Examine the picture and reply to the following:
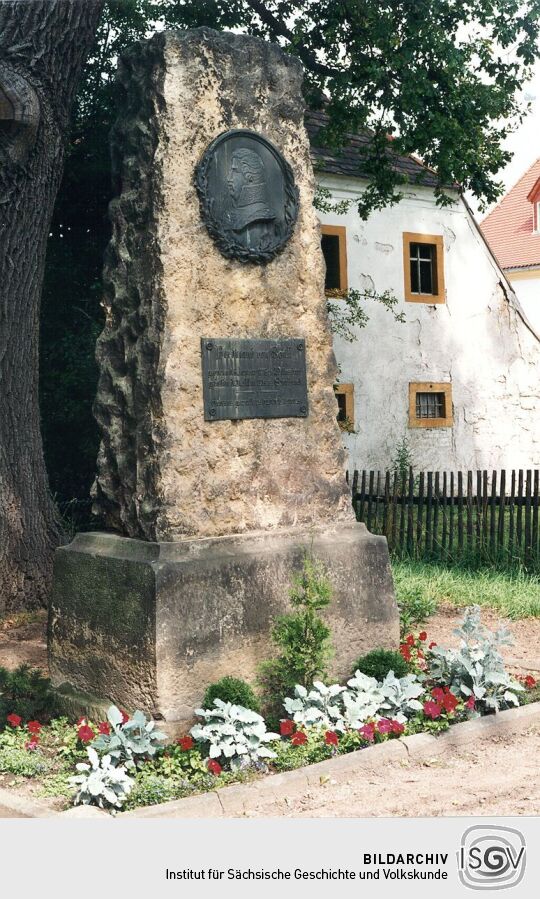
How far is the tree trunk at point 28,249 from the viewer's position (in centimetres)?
A: 859

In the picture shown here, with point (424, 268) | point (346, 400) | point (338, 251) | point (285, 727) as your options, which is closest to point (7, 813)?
point (285, 727)

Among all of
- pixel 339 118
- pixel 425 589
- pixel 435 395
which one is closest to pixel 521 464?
pixel 435 395

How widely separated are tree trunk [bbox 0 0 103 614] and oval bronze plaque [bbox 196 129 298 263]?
3443 mm

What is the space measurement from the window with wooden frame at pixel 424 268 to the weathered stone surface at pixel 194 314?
13.1 m

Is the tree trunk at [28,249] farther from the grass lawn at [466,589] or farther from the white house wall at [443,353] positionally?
the white house wall at [443,353]

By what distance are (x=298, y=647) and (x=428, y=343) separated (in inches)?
556

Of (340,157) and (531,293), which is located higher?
(340,157)

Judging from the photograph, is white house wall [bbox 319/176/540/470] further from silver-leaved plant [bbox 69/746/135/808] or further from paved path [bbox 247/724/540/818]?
silver-leaved plant [bbox 69/746/135/808]

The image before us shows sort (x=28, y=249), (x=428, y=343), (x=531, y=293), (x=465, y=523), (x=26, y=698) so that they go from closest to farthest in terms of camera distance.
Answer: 1. (x=26, y=698)
2. (x=28, y=249)
3. (x=465, y=523)
4. (x=428, y=343)
5. (x=531, y=293)

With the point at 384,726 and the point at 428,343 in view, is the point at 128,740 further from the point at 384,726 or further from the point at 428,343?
the point at 428,343

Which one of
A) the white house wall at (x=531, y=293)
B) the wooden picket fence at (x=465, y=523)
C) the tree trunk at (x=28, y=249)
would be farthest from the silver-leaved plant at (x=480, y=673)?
the white house wall at (x=531, y=293)

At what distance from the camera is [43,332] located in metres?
13.6

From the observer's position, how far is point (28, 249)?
8.95 m

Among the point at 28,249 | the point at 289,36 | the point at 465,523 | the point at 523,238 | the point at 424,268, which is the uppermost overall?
the point at 523,238
